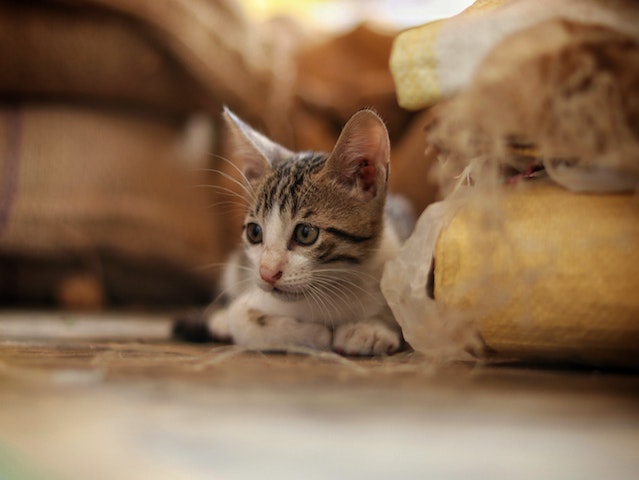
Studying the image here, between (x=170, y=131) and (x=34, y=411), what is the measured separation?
1.73 metres

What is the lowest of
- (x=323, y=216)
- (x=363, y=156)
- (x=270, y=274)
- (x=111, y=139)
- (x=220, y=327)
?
(x=220, y=327)

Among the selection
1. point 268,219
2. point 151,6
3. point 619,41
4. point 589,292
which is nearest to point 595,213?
point 589,292

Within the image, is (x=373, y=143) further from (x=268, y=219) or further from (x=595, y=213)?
(x=595, y=213)

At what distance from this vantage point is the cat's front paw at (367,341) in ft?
3.46

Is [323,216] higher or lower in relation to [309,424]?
higher

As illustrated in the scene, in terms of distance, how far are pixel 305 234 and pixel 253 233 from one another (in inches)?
5.7

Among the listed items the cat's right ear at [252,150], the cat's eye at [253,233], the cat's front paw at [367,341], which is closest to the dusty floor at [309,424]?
the cat's front paw at [367,341]

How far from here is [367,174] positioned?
3.98 ft

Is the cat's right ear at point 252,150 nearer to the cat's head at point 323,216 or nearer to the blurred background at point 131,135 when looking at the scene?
the cat's head at point 323,216

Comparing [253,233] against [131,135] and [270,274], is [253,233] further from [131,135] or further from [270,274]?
[131,135]

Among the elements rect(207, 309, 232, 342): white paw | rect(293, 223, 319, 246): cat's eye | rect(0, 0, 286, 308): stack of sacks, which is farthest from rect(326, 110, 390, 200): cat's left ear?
rect(0, 0, 286, 308): stack of sacks

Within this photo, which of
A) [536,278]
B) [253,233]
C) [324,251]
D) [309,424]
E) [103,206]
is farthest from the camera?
[103,206]

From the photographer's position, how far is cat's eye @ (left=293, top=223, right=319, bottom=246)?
116 centimetres

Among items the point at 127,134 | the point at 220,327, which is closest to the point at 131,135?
the point at 127,134
